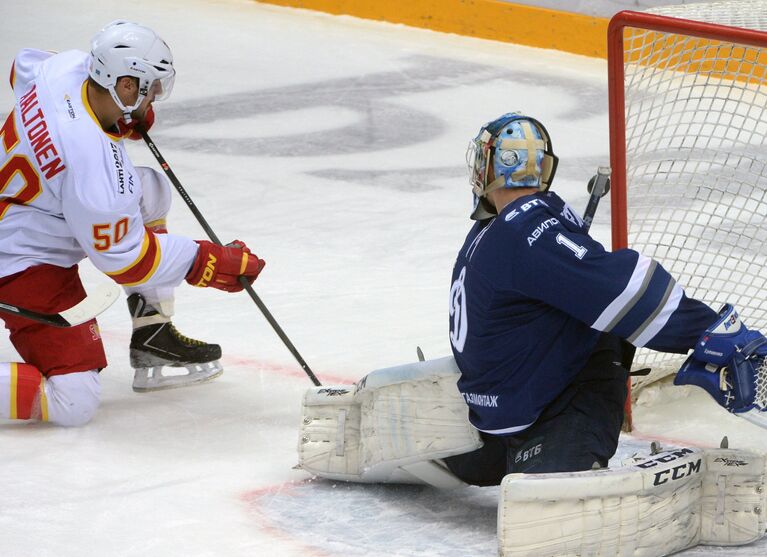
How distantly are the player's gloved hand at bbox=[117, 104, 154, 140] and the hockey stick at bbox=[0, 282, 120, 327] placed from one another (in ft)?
1.24

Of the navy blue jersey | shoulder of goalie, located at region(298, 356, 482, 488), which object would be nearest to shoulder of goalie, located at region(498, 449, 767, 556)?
the navy blue jersey

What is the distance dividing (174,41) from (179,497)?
5.10m

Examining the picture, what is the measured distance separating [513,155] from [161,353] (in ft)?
4.67

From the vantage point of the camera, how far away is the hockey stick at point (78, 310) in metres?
3.12

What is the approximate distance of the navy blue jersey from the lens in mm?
2303

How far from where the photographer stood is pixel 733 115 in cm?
299

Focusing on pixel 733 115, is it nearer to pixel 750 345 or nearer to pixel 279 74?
pixel 750 345

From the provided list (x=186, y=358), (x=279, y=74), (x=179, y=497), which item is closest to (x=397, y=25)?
(x=279, y=74)

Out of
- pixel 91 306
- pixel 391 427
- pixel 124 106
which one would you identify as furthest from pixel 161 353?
pixel 391 427

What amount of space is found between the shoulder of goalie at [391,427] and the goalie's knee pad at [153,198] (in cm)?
83

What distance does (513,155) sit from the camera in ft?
7.88

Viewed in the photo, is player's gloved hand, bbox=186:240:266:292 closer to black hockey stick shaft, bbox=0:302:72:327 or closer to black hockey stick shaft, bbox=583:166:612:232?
black hockey stick shaft, bbox=0:302:72:327

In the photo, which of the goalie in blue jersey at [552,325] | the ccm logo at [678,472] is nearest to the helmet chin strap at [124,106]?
the goalie in blue jersey at [552,325]

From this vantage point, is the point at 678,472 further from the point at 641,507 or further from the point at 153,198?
the point at 153,198
